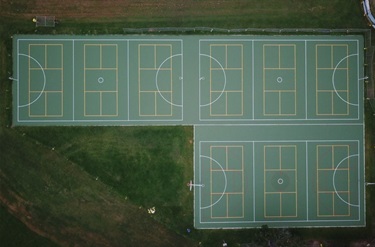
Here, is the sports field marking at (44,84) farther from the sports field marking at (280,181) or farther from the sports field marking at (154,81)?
the sports field marking at (280,181)

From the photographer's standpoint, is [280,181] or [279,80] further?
[279,80]

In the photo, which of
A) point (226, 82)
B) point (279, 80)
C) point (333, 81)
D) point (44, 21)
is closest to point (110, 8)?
point (44, 21)

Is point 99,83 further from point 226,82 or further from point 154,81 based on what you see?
point 226,82

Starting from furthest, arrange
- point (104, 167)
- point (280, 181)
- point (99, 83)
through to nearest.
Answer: point (280, 181) → point (99, 83) → point (104, 167)

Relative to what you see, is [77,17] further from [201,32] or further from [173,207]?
[173,207]

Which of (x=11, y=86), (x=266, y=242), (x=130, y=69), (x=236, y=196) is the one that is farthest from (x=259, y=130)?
(x=11, y=86)

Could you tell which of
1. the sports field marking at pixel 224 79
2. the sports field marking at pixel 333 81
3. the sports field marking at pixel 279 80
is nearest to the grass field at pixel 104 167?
the sports field marking at pixel 224 79

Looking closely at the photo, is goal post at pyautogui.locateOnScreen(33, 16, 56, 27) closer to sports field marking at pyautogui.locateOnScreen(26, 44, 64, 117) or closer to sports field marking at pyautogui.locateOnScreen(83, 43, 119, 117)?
sports field marking at pyautogui.locateOnScreen(26, 44, 64, 117)
